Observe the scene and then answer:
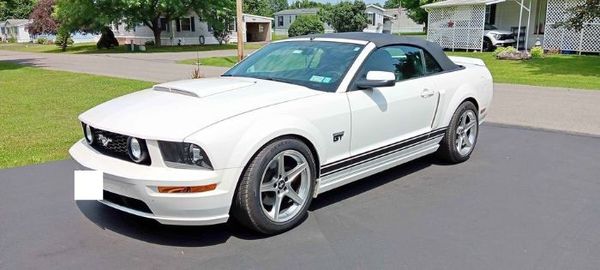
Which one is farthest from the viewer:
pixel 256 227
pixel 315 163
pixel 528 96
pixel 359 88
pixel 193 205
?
pixel 528 96

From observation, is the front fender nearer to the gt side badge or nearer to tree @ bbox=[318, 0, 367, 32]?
the gt side badge

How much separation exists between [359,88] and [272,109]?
95 cm

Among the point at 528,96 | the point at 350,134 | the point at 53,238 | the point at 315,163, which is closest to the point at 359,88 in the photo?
the point at 350,134

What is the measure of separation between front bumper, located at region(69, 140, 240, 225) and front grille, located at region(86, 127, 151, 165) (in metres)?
0.07

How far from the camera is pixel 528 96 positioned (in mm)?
10992

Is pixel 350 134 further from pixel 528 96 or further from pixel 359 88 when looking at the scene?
pixel 528 96

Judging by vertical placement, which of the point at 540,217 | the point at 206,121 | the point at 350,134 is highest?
the point at 206,121

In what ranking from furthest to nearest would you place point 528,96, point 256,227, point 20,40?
1. point 20,40
2. point 528,96
3. point 256,227

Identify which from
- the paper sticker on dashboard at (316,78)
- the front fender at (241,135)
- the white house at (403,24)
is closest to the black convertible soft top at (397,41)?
the paper sticker on dashboard at (316,78)

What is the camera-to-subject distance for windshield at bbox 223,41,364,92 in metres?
4.25

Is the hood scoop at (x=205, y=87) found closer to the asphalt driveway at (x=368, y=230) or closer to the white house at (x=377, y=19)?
the asphalt driveway at (x=368, y=230)

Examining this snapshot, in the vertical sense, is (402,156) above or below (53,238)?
above

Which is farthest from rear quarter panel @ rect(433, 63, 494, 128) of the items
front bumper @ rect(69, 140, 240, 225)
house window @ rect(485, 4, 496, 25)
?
house window @ rect(485, 4, 496, 25)

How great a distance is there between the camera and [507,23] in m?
28.0
